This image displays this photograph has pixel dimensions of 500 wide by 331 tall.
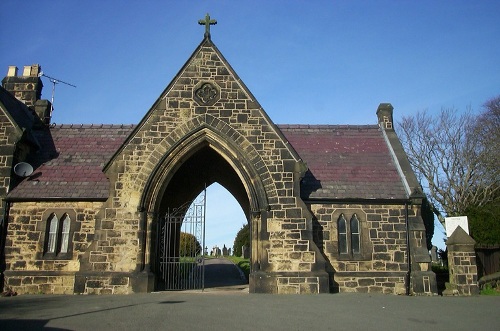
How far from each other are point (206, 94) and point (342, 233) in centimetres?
690

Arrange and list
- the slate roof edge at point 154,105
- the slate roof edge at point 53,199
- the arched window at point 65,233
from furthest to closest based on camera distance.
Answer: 1. the slate roof edge at point 53,199
2. the arched window at point 65,233
3. the slate roof edge at point 154,105

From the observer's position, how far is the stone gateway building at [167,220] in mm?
14312

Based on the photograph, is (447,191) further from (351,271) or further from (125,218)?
→ (125,218)

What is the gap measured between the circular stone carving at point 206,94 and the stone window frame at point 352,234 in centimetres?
593

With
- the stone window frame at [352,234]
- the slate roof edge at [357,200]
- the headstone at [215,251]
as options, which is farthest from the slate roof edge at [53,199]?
the headstone at [215,251]

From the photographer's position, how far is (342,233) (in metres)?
16.0

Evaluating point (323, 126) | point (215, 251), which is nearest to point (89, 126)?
point (323, 126)

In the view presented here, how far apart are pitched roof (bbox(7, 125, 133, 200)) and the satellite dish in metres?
0.22

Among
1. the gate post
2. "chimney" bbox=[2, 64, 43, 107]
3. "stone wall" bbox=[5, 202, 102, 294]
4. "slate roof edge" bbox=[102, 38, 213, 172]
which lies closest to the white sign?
the gate post

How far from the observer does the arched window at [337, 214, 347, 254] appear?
1587 centimetres

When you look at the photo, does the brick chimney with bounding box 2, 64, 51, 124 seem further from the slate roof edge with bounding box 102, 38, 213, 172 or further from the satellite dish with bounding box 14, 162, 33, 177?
the slate roof edge with bounding box 102, 38, 213, 172

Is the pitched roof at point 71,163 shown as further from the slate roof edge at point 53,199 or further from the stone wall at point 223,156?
the stone wall at point 223,156

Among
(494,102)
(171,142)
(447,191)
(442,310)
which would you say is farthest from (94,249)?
(494,102)

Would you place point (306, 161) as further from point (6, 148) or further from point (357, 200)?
point (6, 148)
